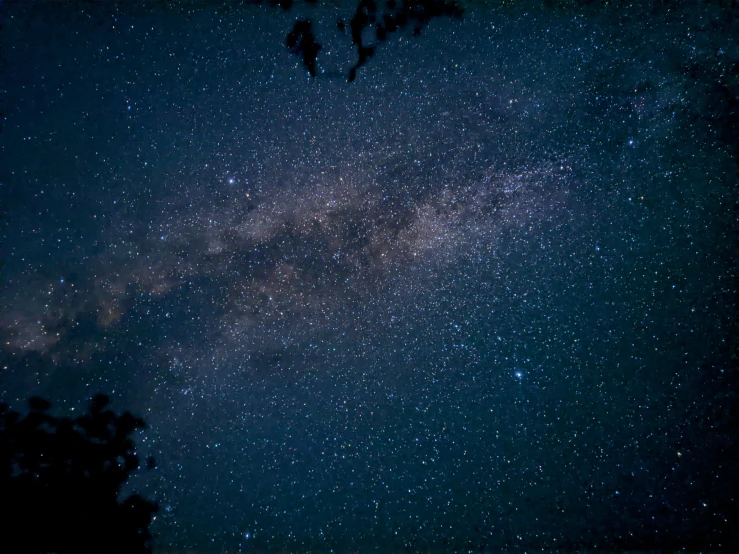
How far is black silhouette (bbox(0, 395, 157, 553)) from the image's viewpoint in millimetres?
2215

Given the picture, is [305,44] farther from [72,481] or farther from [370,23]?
[72,481]

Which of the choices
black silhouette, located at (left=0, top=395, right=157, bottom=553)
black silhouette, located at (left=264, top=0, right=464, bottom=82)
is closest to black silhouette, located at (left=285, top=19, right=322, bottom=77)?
black silhouette, located at (left=264, top=0, right=464, bottom=82)

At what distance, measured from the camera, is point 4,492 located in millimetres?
2223

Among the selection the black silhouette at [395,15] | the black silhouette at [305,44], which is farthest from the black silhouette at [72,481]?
the black silhouette at [395,15]

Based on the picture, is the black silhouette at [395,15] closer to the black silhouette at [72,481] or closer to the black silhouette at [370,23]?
the black silhouette at [370,23]

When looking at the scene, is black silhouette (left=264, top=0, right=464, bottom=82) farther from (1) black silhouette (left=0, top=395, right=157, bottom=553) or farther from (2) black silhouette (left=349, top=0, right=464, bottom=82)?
(1) black silhouette (left=0, top=395, right=157, bottom=553)

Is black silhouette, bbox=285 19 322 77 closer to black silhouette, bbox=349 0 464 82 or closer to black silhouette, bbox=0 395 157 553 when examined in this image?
black silhouette, bbox=349 0 464 82

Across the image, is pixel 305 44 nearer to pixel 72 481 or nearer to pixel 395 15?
pixel 395 15

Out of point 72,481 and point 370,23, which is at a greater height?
point 370,23

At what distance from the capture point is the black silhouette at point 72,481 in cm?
221

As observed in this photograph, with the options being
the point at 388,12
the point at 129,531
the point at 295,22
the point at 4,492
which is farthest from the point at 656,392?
the point at 4,492

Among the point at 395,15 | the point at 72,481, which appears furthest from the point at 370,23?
the point at 72,481

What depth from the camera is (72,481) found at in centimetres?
233

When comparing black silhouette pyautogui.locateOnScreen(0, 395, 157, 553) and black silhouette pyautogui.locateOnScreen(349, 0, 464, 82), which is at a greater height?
black silhouette pyautogui.locateOnScreen(349, 0, 464, 82)
